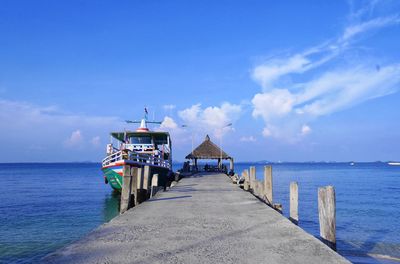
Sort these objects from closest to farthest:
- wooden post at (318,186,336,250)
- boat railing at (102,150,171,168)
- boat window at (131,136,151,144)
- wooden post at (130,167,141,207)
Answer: wooden post at (318,186,336,250), wooden post at (130,167,141,207), boat railing at (102,150,171,168), boat window at (131,136,151,144)

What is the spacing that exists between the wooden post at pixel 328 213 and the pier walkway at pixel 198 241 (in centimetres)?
84

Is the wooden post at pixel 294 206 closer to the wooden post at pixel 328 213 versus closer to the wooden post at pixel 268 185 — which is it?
the wooden post at pixel 268 185

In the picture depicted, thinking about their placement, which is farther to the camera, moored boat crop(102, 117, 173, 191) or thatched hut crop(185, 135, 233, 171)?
thatched hut crop(185, 135, 233, 171)

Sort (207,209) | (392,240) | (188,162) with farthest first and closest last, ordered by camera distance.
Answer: (188,162)
(392,240)
(207,209)

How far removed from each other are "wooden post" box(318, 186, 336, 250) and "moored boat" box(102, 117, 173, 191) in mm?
16037

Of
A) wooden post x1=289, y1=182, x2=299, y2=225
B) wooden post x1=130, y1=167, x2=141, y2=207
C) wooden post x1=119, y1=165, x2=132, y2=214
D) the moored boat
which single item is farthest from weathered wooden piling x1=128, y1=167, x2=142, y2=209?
the moored boat

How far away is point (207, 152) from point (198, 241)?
32.8m

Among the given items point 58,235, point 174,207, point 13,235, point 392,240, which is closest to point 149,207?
point 174,207

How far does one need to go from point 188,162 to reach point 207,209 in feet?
102

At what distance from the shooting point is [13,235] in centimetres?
1616

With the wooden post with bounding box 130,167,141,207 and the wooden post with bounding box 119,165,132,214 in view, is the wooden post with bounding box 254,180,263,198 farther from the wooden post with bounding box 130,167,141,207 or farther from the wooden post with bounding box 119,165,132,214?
the wooden post with bounding box 119,165,132,214

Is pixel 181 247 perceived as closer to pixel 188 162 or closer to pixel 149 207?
pixel 149 207

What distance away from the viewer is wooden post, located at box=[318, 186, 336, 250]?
7.99 meters

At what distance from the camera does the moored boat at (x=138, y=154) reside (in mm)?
23484
